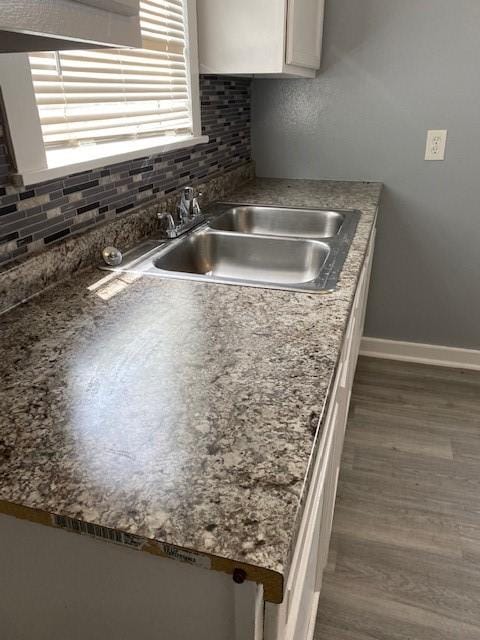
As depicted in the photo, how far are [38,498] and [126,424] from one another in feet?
0.49

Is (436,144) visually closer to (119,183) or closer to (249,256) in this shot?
(249,256)

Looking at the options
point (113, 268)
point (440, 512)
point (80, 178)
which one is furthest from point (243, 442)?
point (440, 512)

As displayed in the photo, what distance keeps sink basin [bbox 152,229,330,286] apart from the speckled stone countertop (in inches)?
14.4

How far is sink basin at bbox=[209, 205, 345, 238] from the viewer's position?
1.84m

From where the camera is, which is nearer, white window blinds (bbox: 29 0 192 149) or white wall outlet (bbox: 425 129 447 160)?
white window blinds (bbox: 29 0 192 149)

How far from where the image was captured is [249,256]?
159 cm

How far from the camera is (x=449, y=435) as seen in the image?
2.01 metres

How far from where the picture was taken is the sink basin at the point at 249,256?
1497 millimetres

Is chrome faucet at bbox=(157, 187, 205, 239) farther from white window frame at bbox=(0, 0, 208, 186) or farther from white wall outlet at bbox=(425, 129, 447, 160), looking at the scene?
white wall outlet at bbox=(425, 129, 447, 160)

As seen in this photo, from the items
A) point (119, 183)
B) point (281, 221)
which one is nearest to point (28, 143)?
point (119, 183)

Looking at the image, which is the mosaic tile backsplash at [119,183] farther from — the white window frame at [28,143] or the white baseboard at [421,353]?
the white baseboard at [421,353]

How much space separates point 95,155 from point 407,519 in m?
1.49

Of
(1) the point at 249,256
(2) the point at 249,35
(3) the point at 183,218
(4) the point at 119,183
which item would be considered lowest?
(1) the point at 249,256

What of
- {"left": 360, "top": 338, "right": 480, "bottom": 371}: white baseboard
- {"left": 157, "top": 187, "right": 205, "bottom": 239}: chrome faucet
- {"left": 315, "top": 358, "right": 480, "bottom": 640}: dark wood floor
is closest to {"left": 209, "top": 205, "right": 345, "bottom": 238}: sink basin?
{"left": 157, "top": 187, "right": 205, "bottom": 239}: chrome faucet
